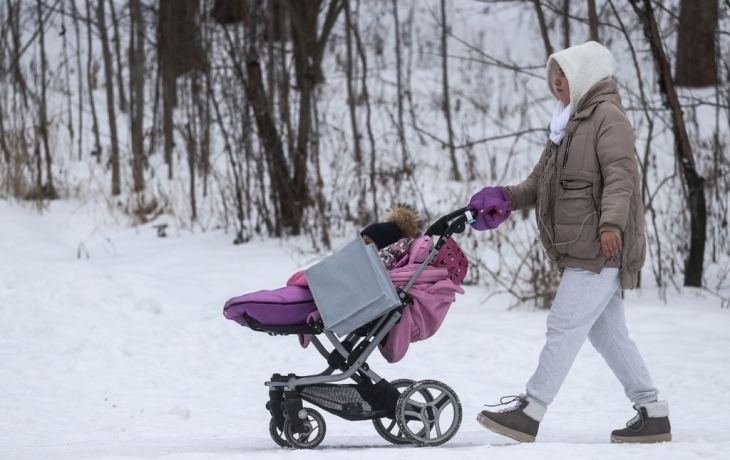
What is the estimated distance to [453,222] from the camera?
13.4 ft

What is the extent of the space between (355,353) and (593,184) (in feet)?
4.07

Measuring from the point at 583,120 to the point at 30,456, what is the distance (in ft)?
9.41

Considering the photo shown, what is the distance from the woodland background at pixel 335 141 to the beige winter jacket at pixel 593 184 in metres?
3.48

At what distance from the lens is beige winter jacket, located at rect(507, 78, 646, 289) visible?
3.84 metres

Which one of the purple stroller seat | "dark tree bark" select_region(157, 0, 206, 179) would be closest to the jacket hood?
the purple stroller seat

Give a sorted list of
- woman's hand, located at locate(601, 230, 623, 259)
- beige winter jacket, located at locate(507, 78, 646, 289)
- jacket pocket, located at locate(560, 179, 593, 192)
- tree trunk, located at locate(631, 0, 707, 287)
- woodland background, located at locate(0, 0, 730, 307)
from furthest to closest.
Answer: woodland background, located at locate(0, 0, 730, 307)
tree trunk, located at locate(631, 0, 707, 287)
jacket pocket, located at locate(560, 179, 593, 192)
beige winter jacket, located at locate(507, 78, 646, 289)
woman's hand, located at locate(601, 230, 623, 259)

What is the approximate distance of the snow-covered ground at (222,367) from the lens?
4383mm

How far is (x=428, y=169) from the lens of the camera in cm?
1443

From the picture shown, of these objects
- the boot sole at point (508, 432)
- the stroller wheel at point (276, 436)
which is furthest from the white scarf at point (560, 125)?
the stroller wheel at point (276, 436)

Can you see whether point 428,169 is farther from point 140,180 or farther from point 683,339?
point 683,339

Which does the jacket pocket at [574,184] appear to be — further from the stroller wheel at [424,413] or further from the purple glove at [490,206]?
A: the stroller wheel at [424,413]

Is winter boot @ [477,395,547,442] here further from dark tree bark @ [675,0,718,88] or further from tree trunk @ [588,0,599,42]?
dark tree bark @ [675,0,718,88]

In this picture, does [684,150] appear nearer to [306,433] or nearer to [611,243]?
[611,243]

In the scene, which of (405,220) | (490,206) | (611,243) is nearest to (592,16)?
(490,206)
